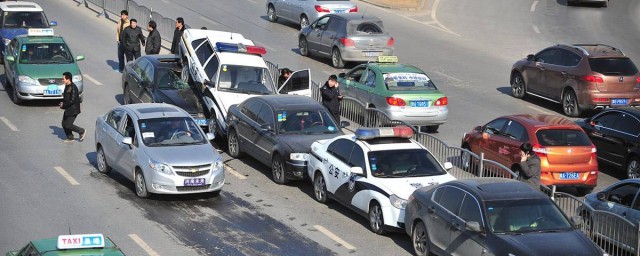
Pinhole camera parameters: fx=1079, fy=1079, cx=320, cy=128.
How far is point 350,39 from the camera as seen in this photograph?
3284 cm

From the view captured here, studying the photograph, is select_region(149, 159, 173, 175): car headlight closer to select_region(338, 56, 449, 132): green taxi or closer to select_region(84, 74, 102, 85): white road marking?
select_region(338, 56, 449, 132): green taxi

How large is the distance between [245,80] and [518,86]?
9404 millimetres

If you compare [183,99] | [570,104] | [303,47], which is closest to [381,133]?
[183,99]

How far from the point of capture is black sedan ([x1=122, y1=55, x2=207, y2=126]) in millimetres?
25016

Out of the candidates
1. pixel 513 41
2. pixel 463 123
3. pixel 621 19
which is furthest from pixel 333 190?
pixel 621 19

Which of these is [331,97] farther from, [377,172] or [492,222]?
Result: [492,222]

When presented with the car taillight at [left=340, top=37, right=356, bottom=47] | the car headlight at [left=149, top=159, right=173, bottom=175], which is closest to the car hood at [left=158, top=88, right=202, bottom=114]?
the car headlight at [left=149, top=159, right=173, bottom=175]

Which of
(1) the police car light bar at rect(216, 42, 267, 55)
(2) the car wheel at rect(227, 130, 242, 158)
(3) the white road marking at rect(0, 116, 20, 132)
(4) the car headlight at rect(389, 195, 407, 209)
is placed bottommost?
(3) the white road marking at rect(0, 116, 20, 132)

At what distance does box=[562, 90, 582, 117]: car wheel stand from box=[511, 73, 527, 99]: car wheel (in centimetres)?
196

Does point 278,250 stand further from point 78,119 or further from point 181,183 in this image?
point 78,119

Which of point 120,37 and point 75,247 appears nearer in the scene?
point 75,247

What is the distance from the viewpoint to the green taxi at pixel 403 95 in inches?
1012

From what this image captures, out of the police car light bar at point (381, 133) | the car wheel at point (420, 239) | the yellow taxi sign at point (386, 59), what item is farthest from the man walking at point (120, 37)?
the car wheel at point (420, 239)

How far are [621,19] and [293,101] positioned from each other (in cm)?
2569
